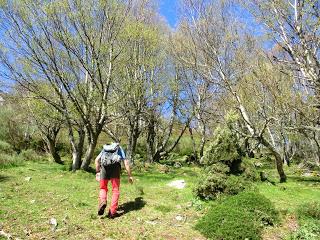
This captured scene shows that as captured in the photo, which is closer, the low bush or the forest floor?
the forest floor

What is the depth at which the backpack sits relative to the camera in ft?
32.9

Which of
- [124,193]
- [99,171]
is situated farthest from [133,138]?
[99,171]

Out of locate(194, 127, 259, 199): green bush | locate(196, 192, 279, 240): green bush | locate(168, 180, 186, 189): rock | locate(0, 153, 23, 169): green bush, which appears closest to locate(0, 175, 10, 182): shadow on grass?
locate(0, 153, 23, 169): green bush

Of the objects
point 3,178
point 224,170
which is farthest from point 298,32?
point 3,178

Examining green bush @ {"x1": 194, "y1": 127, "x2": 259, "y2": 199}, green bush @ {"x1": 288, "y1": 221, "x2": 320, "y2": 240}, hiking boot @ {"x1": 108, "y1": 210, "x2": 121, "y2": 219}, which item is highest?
green bush @ {"x1": 194, "y1": 127, "x2": 259, "y2": 199}

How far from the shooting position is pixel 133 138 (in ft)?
82.6

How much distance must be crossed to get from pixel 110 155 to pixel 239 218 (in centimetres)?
343

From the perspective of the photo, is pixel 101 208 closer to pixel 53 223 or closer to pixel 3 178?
pixel 53 223

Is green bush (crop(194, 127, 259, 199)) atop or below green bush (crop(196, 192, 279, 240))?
atop

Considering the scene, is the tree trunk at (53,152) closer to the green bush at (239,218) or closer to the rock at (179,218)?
the rock at (179,218)

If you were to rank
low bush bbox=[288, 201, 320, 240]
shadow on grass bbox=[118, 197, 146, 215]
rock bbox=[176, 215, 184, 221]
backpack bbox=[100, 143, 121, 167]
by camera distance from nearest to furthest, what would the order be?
low bush bbox=[288, 201, 320, 240] → rock bbox=[176, 215, 184, 221] → backpack bbox=[100, 143, 121, 167] → shadow on grass bbox=[118, 197, 146, 215]

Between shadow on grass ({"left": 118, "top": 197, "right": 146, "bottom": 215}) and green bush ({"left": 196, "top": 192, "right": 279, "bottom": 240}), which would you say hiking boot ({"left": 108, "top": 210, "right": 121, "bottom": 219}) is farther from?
green bush ({"left": 196, "top": 192, "right": 279, "bottom": 240})

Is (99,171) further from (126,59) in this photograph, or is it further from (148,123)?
(148,123)

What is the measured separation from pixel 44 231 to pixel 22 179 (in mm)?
6625
